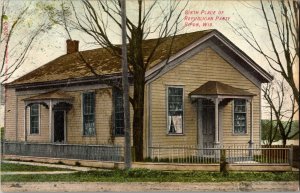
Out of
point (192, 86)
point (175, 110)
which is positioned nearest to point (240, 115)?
point (192, 86)

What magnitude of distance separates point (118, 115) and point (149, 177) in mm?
3227

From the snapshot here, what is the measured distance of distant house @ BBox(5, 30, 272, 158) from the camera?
2028cm

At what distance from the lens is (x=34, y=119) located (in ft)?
71.6

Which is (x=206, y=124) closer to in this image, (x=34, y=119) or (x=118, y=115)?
(x=118, y=115)

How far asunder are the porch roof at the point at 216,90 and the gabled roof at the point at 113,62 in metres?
0.69

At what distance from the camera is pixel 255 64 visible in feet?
65.4

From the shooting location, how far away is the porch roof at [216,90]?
20.5 m

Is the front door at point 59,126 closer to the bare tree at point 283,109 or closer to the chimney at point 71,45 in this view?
the chimney at point 71,45

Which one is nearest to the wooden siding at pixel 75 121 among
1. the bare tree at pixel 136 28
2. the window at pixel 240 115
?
the bare tree at pixel 136 28

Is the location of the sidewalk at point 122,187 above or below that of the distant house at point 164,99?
below

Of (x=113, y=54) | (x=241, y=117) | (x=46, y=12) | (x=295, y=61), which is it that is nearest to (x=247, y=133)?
(x=241, y=117)

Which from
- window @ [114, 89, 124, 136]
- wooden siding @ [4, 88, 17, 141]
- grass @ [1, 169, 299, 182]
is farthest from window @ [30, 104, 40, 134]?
grass @ [1, 169, 299, 182]

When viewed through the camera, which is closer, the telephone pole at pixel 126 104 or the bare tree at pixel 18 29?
the bare tree at pixel 18 29

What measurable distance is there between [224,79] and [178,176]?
3.92 metres
